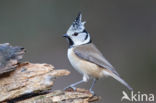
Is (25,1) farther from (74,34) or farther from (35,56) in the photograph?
(74,34)

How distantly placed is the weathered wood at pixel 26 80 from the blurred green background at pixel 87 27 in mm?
4429

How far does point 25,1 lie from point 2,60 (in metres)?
5.96

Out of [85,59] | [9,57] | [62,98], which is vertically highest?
[9,57]

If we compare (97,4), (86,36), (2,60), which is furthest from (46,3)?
(2,60)

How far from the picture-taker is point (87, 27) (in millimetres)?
8938

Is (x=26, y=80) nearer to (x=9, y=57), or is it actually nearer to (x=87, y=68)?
(x=9, y=57)

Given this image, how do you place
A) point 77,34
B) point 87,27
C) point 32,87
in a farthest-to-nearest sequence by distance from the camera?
point 87,27, point 77,34, point 32,87

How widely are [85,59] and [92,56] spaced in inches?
4.1

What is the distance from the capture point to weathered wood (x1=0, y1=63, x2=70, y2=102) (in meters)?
3.66

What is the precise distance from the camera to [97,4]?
905 centimetres

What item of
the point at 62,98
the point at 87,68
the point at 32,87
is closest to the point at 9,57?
the point at 32,87

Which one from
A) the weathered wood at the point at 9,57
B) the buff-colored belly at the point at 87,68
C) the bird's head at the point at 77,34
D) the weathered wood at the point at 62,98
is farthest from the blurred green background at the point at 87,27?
the weathered wood at the point at 9,57

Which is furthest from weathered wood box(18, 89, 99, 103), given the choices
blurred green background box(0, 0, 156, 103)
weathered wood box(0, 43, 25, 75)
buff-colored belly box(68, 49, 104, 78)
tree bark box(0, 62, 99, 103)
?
blurred green background box(0, 0, 156, 103)

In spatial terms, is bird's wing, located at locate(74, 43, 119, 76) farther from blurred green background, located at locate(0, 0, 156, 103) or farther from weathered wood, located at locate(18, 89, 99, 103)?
blurred green background, located at locate(0, 0, 156, 103)
